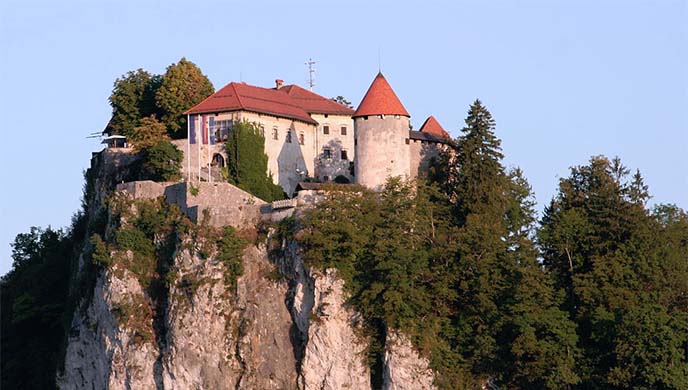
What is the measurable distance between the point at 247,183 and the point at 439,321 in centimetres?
1300

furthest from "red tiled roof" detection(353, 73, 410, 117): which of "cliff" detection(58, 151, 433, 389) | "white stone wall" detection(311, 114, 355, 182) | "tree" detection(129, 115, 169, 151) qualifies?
"tree" detection(129, 115, 169, 151)

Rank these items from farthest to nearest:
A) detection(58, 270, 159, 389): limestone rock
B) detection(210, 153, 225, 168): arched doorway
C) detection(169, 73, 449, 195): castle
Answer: detection(210, 153, 225, 168): arched doorway, detection(169, 73, 449, 195): castle, detection(58, 270, 159, 389): limestone rock

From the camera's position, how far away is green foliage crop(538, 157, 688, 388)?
70.6 metres

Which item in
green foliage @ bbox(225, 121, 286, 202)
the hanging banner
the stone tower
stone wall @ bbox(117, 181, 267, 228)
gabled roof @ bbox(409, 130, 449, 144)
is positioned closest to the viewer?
stone wall @ bbox(117, 181, 267, 228)

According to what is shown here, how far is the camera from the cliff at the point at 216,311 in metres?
74.4

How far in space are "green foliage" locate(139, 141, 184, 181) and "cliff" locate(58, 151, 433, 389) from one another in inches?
68.1

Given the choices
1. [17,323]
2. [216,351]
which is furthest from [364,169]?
[17,323]

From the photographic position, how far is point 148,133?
86.1 meters

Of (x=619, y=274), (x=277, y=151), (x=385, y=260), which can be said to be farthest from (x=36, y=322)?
(x=619, y=274)

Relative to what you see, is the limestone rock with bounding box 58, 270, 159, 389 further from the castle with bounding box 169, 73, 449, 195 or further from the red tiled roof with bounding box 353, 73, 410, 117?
the red tiled roof with bounding box 353, 73, 410, 117

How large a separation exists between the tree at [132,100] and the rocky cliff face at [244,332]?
40.9 ft

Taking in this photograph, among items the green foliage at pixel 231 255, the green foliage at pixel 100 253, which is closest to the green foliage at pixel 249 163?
the green foliage at pixel 231 255

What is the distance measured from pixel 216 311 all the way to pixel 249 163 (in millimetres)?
9324

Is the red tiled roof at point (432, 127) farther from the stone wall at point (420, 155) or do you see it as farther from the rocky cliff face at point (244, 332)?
the rocky cliff face at point (244, 332)
